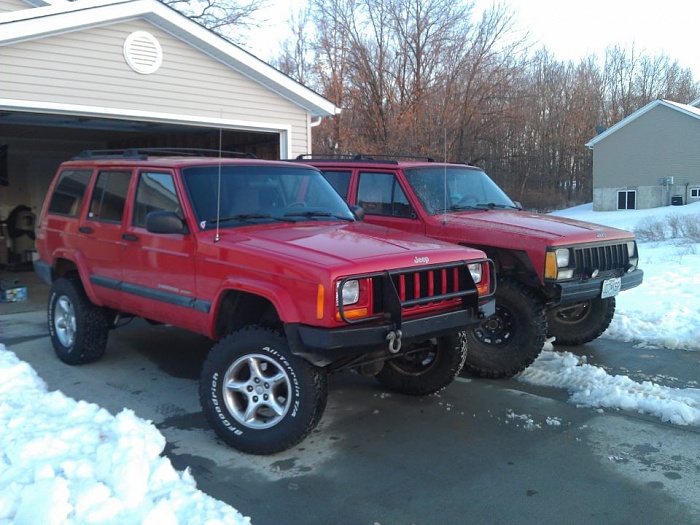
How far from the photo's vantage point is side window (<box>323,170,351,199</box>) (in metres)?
7.45

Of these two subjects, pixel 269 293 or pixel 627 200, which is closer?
pixel 269 293

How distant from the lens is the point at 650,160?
126 feet

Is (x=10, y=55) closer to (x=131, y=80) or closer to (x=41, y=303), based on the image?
(x=131, y=80)

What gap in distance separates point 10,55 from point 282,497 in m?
7.61

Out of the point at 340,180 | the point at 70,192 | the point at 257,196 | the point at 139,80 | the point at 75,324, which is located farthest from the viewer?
the point at 139,80

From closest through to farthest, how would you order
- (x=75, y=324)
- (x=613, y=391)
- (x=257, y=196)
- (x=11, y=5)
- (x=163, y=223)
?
(x=163, y=223), (x=257, y=196), (x=613, y=391), (x=75, y=324), (x=11, y=5)

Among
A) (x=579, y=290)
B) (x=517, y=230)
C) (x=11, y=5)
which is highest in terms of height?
(x=11, y=5)

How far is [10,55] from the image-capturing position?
8.71 metres

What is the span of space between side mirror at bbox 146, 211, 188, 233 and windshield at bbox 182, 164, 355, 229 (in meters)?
0.19

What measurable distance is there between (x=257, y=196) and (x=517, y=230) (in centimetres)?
245

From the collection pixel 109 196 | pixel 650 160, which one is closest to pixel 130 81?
pixel 109 196

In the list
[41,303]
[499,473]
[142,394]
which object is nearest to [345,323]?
[499,473]

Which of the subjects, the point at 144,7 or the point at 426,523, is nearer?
the point at 426,523

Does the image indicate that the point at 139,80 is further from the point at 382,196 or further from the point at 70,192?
the point at 382,196
